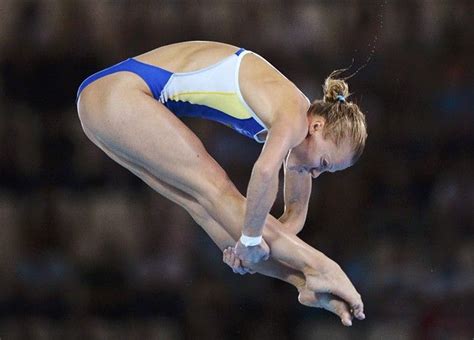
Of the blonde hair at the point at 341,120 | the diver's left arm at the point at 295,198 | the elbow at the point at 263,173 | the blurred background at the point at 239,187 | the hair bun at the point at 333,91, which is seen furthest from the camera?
the blurred background at the point at 239,187

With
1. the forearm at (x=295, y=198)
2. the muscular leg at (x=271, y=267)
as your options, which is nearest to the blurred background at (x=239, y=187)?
the forearm at (x=295, y=198)

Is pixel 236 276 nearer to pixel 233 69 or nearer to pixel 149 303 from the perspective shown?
pixel 149 303

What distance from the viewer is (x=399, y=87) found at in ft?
15.4

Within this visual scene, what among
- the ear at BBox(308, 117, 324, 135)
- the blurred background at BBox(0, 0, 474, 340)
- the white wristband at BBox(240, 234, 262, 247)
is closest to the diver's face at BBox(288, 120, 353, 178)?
the ear at BBox(308, 117, 324, 135)

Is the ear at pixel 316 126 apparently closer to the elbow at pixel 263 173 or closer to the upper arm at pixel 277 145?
the upper arm at pixel 277 145

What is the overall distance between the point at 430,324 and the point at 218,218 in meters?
1.93

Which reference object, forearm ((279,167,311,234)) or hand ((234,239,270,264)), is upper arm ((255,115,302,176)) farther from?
forearm ((279,167,311,234))

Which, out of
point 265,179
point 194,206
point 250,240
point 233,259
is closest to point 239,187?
point 194,206

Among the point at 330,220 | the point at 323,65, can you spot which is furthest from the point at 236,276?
the point at 323,65

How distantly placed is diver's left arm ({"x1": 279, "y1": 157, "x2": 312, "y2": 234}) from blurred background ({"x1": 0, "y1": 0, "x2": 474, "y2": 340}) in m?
1.17

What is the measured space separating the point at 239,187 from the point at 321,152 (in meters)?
1.59

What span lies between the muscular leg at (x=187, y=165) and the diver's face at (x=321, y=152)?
25 centimetres

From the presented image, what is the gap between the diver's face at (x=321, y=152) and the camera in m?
2.92

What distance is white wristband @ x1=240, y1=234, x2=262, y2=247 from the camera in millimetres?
2830
